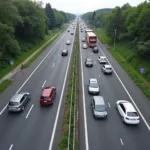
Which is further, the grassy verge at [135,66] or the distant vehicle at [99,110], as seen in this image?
the grassy verge at [135,66]

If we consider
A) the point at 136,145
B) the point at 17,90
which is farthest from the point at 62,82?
the point at 136,145

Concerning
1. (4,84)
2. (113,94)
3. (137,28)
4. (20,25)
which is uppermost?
(137,28)

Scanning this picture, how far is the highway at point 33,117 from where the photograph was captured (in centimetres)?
1928

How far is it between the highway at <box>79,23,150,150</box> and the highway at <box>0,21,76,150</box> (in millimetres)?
2880

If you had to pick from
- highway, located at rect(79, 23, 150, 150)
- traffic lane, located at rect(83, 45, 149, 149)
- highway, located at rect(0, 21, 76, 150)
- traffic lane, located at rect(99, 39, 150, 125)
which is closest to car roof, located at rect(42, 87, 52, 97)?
highway, located at rect(0, 21, 76, 150)

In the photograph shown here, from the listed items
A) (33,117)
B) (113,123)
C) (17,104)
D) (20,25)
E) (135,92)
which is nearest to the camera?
(113,123)

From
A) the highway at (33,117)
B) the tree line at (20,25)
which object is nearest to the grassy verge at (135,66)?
the highway at (33,117)

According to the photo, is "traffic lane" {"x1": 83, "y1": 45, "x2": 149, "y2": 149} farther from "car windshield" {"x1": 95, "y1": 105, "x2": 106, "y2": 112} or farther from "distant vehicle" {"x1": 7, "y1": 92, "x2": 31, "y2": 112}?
"distant vehicle" {"x1": 7, "y1": 92, "x2": 31, "y2": 112}

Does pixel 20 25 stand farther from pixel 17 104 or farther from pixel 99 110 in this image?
pixel 99 110

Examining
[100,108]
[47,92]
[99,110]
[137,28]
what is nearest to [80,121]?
[99,110]

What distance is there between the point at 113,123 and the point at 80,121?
11.5ft

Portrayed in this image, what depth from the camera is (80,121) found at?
22.9 m

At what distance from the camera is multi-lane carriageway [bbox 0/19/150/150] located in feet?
62.6

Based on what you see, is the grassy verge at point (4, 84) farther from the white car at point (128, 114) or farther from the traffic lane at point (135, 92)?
the traffic lane at point (135, 92)
